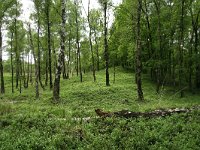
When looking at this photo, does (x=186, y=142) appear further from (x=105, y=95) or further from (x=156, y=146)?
(x=105, y=95)

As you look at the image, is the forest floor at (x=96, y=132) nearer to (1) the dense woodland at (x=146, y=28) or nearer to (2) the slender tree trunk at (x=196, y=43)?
(1) the dense woodland at (x=146, y=28)

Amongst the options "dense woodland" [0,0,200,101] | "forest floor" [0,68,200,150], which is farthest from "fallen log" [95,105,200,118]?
"dense woodland" [0,0,200,101]

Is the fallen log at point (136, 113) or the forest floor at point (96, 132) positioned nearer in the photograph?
the forest floor at point (96, 132)

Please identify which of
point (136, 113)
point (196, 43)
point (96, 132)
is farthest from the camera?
point (196, 43)

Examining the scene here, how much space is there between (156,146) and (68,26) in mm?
→ 42854

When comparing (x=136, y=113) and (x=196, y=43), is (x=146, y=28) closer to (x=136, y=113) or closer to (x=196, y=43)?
(x=196, y=43)

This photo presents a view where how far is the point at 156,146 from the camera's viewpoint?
12039 mm

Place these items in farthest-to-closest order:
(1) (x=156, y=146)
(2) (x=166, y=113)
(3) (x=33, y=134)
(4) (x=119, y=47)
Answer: (4) (x=119, y=47) < (2) (x=166, y=113) < (3) (x=33, y=134) < (1) (x=156, y=146)

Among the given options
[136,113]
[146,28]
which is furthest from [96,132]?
[146,28]

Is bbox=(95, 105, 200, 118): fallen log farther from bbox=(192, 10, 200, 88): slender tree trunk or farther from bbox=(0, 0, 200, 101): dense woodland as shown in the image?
bbox=(192, 10, 200, 88): slender tree trunk

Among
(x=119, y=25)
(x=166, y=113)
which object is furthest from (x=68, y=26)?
(x=166, y=113)

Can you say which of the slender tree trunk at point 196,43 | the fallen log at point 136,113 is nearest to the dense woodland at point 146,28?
the slender tree trunk at point 196,43

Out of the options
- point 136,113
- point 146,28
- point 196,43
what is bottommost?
point 136,113

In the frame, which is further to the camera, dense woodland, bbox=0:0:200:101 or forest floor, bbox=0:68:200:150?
dense woodland, bbox=0:0:200:101
